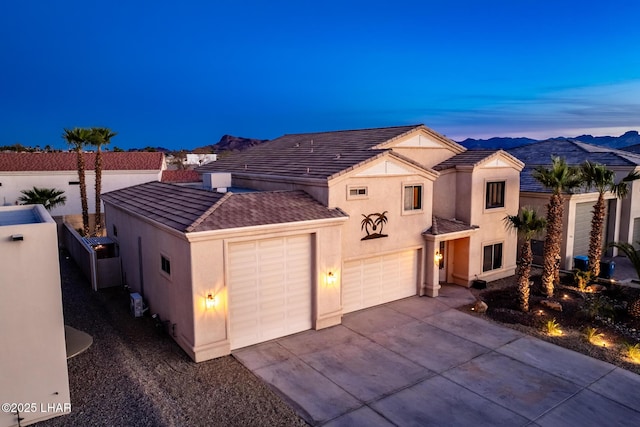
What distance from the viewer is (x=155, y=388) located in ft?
34.2

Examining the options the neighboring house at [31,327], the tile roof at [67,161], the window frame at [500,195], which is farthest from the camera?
the tile roof at [67,161]

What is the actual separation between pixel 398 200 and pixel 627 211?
1770 centimetres

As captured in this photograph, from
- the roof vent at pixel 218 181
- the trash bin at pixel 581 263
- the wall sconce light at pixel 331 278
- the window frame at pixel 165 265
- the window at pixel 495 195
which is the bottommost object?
the trash bin at pixel 581 263

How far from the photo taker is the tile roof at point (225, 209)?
12.4 m

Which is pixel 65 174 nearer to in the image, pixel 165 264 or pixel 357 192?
pixel 165 264

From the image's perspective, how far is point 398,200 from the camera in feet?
54.4

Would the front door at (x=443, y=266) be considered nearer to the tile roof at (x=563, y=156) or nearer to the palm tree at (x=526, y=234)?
the palm tree at (x=526, y=234)

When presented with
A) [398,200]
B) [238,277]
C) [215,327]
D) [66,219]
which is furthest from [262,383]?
[66,219]

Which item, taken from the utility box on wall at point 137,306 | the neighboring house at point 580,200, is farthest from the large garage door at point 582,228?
the utility box on wall at point 137,306

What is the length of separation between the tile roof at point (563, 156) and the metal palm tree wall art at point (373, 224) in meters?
11.1

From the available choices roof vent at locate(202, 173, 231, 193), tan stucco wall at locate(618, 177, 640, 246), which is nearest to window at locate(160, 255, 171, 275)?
roof vent at locate(202, 173, 231, 193)

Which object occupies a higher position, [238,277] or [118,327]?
[238,277]

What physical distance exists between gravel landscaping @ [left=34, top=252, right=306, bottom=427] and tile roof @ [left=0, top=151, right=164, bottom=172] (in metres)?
25.1

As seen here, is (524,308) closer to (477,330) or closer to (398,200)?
(477,330)
